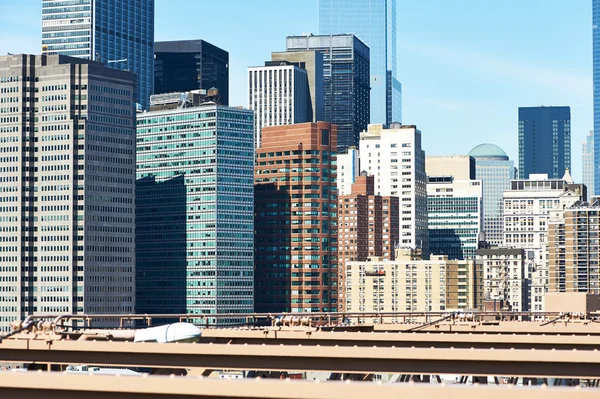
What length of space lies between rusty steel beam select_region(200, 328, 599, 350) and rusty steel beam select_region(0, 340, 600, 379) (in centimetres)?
776

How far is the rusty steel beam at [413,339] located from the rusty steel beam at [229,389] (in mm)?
19237

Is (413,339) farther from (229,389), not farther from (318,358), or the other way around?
(229,389)

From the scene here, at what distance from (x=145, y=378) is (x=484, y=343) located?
2301cm

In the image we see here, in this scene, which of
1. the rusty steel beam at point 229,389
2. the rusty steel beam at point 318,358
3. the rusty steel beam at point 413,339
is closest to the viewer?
the rusty steel beam at point 229,389

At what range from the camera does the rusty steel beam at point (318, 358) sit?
37562 millimetres

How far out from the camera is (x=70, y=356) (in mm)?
42875

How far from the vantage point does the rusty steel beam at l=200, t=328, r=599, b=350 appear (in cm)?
4806

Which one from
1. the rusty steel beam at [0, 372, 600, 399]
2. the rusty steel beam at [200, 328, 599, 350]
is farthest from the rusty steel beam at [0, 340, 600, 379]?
the rusty steel beam at [0, 372, 600, 399]

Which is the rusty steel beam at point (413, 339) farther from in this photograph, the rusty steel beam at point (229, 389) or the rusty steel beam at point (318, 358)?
the rusty steel beam at point (229, 389)

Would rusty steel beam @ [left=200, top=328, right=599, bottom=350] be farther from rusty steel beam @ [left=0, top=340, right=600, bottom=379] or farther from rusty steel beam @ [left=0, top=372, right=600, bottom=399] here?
rusty steel beam @ [left=0, top=372, right=600, bottom=399]

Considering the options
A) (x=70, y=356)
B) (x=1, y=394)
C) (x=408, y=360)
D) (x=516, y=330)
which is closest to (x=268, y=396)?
(x=1, y=394)

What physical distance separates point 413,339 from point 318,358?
936 centimetres

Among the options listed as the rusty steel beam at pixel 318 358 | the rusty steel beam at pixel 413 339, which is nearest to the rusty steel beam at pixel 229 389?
the rusty steel beam at pixel 318 358

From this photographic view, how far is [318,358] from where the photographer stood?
39812 millimetres
